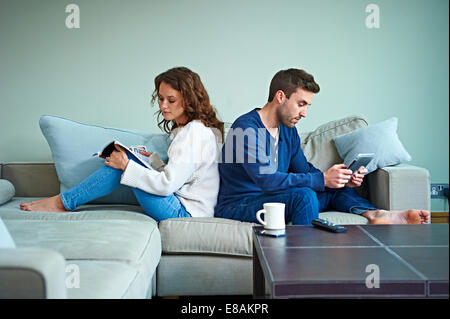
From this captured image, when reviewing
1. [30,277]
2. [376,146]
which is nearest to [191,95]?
[376,146]

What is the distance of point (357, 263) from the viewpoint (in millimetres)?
1054

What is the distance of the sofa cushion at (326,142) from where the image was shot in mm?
2369

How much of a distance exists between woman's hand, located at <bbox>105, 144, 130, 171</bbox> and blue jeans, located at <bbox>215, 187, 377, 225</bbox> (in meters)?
0.47

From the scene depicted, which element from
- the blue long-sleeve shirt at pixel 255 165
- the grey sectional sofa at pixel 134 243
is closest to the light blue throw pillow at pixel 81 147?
the grey sectional sofa at pixel 134 243

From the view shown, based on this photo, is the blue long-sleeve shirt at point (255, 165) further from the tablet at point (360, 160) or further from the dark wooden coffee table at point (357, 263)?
the dark wooden coffee table at point (357, 263)

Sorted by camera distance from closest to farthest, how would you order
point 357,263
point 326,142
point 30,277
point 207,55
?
point 30,277
point 357,263
point 326,142
point 207,55

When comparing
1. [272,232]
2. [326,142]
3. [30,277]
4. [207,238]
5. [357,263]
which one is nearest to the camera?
[30,277]

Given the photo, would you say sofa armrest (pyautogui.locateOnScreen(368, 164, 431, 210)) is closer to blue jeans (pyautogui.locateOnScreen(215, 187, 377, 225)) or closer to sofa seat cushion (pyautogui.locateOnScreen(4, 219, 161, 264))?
blue jeans (pyautogui.locateOnScreen(215, 187, 377, 225))

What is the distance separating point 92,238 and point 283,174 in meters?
0.88

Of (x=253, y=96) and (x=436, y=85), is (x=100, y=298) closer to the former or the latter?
(x=253, y=96)

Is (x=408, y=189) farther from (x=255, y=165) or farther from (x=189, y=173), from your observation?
(x=189, y=173)

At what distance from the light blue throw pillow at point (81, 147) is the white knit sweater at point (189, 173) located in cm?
33

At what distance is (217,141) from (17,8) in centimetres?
176
